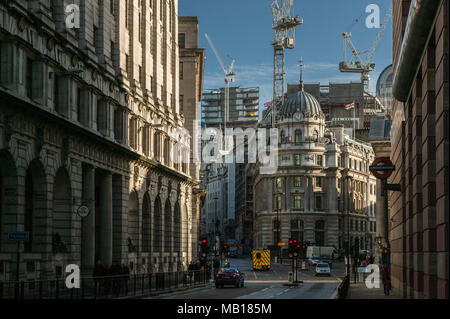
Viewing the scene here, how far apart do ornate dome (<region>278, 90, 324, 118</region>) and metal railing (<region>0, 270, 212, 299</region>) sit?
329 ft

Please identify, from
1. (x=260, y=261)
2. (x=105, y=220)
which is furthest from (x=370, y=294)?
(x=260, y=261)

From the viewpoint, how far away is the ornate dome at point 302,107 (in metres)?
153

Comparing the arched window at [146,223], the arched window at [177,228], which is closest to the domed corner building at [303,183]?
the arched window at [177,228]

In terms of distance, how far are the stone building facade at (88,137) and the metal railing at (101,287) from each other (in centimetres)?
416

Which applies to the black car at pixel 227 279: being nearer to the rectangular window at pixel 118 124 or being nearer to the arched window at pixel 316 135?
the rectangular window at pixel 118 124

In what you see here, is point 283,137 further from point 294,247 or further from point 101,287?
point 101,287

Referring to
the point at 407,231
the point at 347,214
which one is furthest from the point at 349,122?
the point at 407,231

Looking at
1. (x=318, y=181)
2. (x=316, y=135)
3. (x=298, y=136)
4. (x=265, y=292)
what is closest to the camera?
(x=265, y=292)

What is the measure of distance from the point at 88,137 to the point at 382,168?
57.3ft

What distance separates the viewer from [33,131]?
127 feet

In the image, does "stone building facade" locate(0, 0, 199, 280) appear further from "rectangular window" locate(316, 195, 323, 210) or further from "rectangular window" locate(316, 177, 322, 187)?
"rectangular window" locate(316, 177, 322, 187)

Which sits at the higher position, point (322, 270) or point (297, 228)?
point (297, 228)

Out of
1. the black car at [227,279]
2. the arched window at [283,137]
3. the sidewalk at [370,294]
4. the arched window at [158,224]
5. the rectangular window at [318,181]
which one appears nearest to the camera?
the sidewalk at [370,294]

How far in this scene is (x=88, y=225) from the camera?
160 ft
